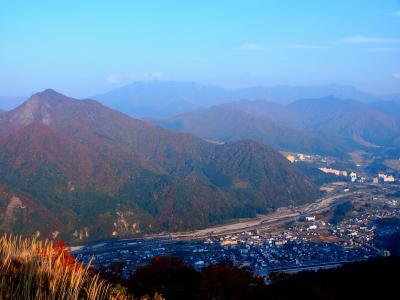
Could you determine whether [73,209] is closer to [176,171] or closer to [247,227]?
[247,227]

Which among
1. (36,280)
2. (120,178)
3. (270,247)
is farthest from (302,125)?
(36,280)

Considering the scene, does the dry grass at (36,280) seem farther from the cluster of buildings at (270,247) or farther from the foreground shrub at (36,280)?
the cluster of buildings at (270,247)

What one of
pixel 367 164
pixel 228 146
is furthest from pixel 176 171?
pixel 367 164

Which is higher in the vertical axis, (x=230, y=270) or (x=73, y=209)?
(x=230, y=270)

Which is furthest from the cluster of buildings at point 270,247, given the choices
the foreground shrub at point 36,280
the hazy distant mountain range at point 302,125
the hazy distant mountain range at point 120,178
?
the hazy distant mountain range at point 302,125

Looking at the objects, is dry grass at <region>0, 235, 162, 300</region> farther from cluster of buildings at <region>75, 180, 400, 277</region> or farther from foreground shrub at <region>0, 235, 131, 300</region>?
cluster of buildings at <region>75, 180, 400, 277</region>

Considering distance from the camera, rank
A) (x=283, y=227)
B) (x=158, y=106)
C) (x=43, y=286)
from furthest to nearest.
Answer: (x=158, y=106), (x=283, y=227), (x=43, y=286)
